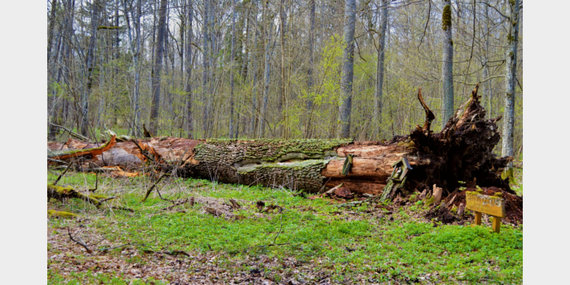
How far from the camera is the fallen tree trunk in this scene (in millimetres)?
4477

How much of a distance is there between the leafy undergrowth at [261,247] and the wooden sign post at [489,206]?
→ 0.10m

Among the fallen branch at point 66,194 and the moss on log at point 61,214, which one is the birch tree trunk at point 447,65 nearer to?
the fallen branch at point 66,194

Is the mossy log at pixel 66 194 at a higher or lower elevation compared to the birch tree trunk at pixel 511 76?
lower

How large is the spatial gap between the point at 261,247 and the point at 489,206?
6.54 ft

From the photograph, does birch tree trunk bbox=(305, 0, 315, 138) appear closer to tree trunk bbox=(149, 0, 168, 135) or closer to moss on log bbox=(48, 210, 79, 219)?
tree trunk bbox=(149, 0, 168, 135)

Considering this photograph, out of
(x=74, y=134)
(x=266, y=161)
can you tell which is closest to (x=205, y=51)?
(x=266, y=161)

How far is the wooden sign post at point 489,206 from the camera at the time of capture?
2882 mm

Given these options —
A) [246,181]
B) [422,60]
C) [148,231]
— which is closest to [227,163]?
[246,181]

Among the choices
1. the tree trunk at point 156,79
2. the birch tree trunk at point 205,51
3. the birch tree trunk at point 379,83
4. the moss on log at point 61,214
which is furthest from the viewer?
the tree trunk at point 156,79

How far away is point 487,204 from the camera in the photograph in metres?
3.03

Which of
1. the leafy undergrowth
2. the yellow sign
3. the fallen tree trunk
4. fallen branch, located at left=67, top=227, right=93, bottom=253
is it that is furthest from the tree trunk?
the yellow sign

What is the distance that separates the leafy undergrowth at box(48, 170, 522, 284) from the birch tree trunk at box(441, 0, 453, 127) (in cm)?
330

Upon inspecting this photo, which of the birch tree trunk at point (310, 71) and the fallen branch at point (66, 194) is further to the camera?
the birch tree trunk at point (310, 71)

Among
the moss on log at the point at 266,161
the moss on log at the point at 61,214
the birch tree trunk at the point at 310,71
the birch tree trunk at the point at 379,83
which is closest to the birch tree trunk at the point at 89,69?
the moss on log at the point at 61,214
